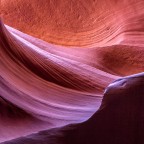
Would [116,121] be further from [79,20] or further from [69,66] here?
[79,20]

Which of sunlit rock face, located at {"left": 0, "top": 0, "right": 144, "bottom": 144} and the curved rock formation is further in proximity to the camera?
the curved rock formation

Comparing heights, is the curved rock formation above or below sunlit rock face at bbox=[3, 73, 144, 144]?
above

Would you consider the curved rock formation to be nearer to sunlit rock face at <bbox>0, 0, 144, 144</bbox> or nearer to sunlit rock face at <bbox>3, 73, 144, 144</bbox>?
sunlit rock face at <bbox>0, 0, 144, 144</bbox>

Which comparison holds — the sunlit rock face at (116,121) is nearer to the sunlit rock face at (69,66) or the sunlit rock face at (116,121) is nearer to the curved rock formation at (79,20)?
the sunlit rock face at (69,66)

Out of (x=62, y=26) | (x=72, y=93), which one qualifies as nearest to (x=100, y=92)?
(x=72, y=93)

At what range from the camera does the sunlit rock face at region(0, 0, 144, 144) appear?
40.5 inches

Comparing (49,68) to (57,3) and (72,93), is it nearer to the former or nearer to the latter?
(72,93)

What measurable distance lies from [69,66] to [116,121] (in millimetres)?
614

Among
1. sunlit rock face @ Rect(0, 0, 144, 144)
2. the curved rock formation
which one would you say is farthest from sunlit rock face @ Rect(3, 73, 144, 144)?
the curved rock formation

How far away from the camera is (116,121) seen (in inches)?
40.3

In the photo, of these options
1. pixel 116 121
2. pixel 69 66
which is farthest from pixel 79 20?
pixel 116 121

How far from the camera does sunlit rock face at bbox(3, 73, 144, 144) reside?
1.00 metres

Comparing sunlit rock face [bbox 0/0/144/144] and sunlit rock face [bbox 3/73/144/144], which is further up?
sunlit rock face [bbox 0/0/144/144]

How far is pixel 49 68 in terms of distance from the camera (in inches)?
57.4
